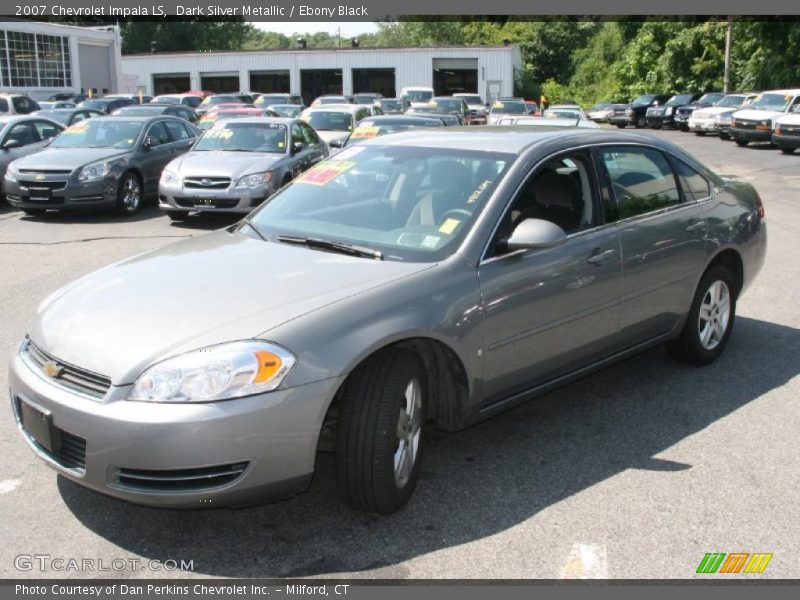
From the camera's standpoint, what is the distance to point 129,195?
13109 mm

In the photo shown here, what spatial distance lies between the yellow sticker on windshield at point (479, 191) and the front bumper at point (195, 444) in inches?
55.5

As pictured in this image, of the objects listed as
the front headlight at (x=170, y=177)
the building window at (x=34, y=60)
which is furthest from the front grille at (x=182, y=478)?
the building window at (x=34, y=60)

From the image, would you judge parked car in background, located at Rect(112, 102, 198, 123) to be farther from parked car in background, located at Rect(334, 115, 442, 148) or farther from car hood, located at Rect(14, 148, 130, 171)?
car hood, located at Rect(14, 148, 130, 171)

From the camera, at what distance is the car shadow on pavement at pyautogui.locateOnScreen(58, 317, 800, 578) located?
3436mm

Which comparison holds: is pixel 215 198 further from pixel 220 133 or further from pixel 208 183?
pixel 220 133

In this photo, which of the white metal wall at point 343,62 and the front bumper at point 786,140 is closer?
the front bumper at point 786,140

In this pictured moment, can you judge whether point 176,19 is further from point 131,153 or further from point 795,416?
point 795,416

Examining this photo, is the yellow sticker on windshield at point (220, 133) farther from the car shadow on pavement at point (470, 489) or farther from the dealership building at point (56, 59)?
the dealership building at point (56, 59)

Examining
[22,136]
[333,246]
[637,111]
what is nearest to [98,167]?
[22,136]

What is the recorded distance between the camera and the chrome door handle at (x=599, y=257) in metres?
4.59

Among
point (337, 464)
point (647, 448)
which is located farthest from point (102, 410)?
point (647, 448)

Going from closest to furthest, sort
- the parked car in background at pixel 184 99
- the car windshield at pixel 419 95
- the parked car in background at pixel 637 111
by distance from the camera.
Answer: the parked car in background at pixel 184 99
the car windshield at pixel 419 95
the parked car in background at pixel 637 111

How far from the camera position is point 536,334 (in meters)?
4.27

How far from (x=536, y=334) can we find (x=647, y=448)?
875mm
